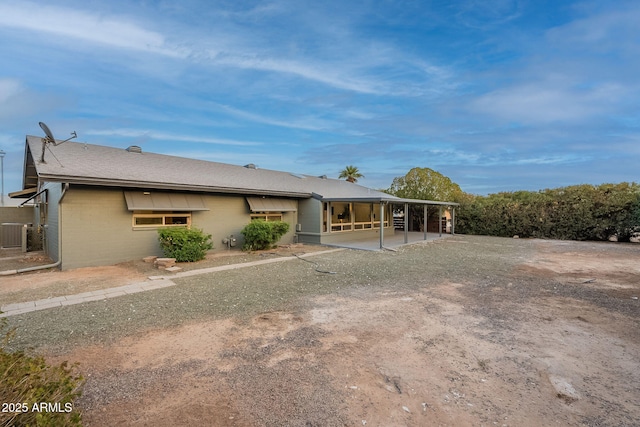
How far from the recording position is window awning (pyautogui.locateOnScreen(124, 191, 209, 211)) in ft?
32.4

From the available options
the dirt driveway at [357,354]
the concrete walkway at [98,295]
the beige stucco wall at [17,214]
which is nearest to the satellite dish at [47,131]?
the concrete walkway at [98,295]

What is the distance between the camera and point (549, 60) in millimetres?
11984

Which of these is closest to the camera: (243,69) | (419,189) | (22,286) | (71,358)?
(71,358)

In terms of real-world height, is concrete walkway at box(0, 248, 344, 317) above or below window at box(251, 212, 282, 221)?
below

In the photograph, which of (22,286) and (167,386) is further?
(22,286)

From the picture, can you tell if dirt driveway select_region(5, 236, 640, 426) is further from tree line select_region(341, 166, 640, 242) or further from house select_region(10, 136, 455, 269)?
tree line select_region(341, 166, 640, 242)

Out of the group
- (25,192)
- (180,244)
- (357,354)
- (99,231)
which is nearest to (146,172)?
(99,231)

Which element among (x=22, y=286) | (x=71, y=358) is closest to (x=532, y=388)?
(x=71, y=358)

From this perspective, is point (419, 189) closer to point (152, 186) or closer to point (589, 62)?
point (589, 62)

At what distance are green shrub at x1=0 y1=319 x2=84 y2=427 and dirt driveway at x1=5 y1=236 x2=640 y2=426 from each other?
813 millimetres

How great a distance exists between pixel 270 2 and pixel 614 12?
1090 centimetres

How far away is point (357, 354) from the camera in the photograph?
3.68m

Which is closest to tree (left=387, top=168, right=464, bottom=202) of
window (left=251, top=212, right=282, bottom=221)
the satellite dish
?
window (left=251, top=212, right=282, bottom=221)

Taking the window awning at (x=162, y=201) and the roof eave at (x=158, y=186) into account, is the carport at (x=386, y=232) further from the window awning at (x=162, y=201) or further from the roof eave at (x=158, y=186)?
the window awning at (x=162, y=201)
